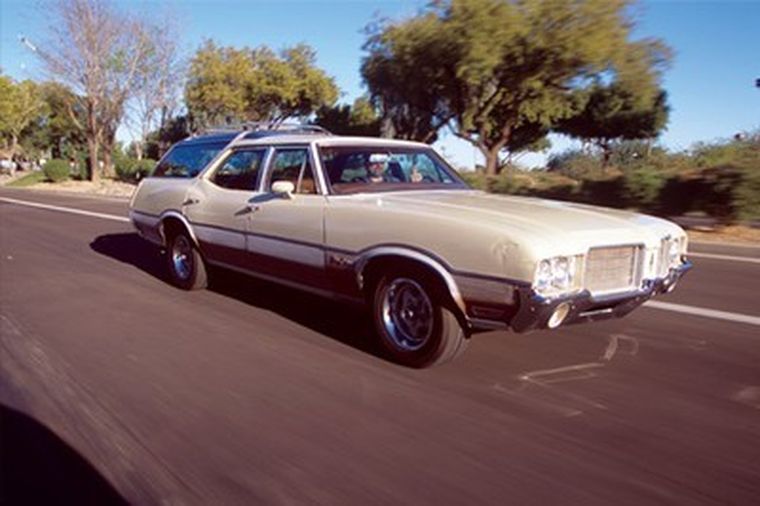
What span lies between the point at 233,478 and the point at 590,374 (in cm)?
252

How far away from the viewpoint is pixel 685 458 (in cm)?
328

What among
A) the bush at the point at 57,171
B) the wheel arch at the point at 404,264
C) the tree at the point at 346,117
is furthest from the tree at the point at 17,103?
the wheel arch at the point at 404,264

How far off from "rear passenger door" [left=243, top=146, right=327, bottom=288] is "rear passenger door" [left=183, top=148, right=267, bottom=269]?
0.18 meters

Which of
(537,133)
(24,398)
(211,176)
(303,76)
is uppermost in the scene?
(303,76)

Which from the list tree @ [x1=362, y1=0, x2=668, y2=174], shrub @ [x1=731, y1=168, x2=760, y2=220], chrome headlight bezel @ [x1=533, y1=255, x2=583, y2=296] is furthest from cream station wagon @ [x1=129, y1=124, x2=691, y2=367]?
tree @ [x1=362, y1=0, x2=668, y2=174]

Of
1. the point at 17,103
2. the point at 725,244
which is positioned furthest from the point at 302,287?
the point at 17,103

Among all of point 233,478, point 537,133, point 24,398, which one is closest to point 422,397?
point 233,478

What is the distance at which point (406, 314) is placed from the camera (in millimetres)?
4695

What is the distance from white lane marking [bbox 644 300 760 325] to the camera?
6086 mm

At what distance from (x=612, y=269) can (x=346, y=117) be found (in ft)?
148

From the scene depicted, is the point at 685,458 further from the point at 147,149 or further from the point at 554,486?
the point at 147,149

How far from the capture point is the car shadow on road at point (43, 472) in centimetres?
296

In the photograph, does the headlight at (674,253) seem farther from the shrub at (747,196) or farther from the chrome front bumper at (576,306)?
the shrub at (747,196)

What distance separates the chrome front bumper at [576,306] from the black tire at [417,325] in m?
0.54
